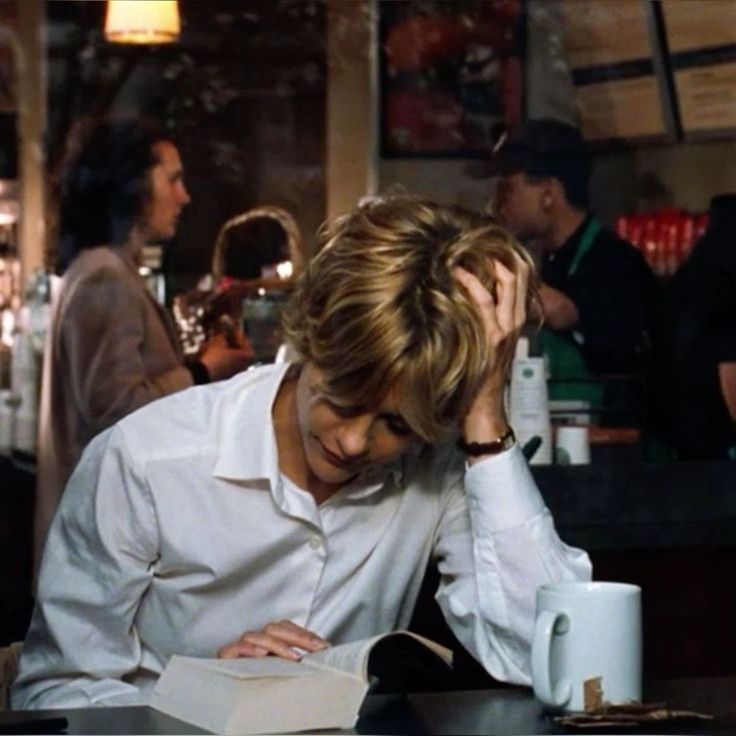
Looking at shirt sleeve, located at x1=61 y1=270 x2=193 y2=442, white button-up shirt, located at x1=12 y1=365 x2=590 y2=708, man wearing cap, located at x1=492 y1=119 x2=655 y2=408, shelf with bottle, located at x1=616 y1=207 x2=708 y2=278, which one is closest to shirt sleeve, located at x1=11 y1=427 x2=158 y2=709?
white button-up shirt, located at x1=12 y1=365 x2=590 y2=708

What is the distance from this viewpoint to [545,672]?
7.95 ft

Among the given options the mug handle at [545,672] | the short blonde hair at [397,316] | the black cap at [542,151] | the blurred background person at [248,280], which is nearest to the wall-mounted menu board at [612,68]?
the black cap at [542,151]

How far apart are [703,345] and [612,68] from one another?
1.96ft

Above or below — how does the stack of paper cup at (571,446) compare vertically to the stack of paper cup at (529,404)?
below

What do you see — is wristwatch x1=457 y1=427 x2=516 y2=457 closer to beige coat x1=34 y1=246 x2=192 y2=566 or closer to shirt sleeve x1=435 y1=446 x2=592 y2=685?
shirt sleeve x1=435 y1=446 x2=592 y2=685

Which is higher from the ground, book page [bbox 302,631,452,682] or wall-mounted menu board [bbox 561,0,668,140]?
wall-mounted menu board [bbox 561,0,668,140]

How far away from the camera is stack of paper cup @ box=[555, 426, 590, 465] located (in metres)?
4.27

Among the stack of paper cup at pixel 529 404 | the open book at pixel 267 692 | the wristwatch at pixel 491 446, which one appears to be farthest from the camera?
the stack of paper cup at pixel 529 404

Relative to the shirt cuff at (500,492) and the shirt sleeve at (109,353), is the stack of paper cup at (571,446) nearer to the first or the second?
the shirt sleeve at (109,353)

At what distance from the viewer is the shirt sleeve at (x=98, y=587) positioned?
2.71 metres

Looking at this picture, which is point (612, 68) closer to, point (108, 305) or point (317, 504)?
point (108, 305)

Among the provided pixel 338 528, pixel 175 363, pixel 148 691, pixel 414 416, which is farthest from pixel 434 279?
pixel 175 363

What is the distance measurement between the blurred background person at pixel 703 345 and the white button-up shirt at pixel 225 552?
1.83m

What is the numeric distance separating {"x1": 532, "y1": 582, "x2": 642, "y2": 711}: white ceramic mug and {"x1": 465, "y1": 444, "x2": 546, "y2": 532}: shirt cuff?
0.91 ft
